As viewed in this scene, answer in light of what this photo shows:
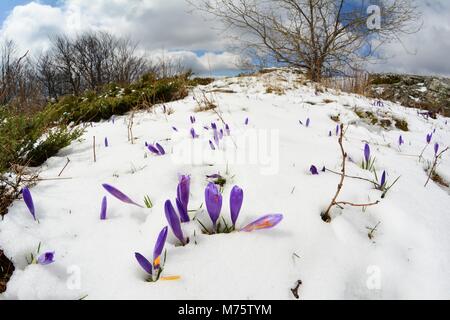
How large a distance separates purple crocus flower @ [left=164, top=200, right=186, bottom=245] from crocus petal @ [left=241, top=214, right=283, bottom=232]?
0.22 metres

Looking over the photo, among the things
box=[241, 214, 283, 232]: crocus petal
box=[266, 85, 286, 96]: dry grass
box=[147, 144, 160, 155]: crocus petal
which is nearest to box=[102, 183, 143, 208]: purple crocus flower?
box=[241, 214, 283, 232]: crocus petal

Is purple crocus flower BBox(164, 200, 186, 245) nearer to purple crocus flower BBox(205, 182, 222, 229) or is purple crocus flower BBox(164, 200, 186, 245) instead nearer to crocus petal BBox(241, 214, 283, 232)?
purple crocus flower BBox(205, 182, 222, 229)

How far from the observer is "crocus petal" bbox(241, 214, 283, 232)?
1.09 m

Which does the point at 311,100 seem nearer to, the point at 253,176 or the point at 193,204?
the point at 253,176

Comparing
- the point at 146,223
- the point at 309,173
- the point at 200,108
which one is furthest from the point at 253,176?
the point at 200,108

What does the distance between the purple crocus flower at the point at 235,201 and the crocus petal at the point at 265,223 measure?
65 mm

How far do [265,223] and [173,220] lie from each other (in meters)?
0.30

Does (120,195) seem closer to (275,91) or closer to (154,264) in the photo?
(154,264)

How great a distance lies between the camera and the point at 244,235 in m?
1.12

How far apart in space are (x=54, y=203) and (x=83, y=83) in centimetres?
4637

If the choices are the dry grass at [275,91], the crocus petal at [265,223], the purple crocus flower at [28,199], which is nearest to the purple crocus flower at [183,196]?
the crocus petal at [265,223]

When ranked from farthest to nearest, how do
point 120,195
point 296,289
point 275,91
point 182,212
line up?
point 275,91 → point 120,195 → point 182,212 → point 296,289

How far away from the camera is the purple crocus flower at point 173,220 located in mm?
1064

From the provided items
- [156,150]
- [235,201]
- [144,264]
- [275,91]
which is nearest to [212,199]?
[235,201]
